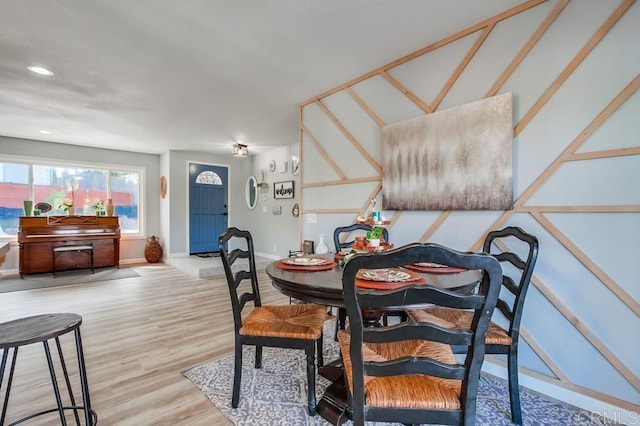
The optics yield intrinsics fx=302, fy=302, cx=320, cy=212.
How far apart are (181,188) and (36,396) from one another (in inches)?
206

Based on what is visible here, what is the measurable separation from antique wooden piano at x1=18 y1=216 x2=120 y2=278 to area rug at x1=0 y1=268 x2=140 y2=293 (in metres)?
0.17

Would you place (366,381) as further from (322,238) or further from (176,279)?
(176,279)

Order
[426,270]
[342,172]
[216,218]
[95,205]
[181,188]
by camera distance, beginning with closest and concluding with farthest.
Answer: [426,270] < [342,172] < [95,205] < [181,188] < [216,218]

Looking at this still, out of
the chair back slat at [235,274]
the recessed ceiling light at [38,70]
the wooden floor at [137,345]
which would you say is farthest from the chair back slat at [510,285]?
the recessed ceiling light at [38,70]

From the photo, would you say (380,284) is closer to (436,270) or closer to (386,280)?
(386,280)

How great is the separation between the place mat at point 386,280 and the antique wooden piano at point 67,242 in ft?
20.4

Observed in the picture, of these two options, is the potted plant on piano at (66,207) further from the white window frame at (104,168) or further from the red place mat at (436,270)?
the red place mat at (436,270)

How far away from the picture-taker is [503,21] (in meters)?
2.09

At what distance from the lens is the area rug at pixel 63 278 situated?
4.62 m

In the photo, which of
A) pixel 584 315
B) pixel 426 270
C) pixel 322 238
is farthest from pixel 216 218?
pixel 584 315

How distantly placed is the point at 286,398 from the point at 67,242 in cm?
575

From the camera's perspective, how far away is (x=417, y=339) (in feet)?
3.55

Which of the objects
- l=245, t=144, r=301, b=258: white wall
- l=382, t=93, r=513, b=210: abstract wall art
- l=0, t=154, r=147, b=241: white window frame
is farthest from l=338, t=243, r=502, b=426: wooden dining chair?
l=0, t=154, r=147, b=241: white window frame

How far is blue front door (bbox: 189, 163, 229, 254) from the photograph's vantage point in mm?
6867
